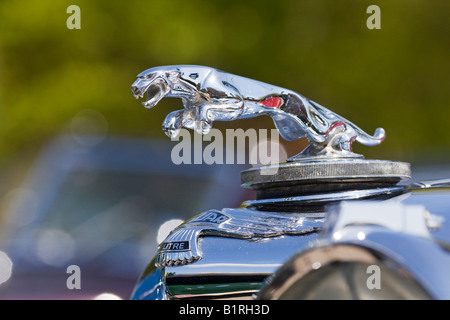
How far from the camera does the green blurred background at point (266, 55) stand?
7.52m

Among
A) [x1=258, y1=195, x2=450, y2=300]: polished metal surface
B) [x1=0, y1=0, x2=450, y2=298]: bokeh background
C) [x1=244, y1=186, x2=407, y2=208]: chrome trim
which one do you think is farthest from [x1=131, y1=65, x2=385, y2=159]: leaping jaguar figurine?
[x1=0, y1=0, x2=450, y2=298]: bokeh background

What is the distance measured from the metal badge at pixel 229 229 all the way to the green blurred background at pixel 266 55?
6048 millimetres

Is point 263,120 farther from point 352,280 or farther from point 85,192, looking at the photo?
point 352,280

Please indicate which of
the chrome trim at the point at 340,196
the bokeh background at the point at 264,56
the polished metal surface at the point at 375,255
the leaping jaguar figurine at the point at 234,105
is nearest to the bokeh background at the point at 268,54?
the bokeh background at the point at 264,56

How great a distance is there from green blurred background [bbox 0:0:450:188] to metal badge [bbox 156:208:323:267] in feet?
19.8

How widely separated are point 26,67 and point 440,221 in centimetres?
776

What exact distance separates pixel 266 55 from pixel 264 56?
25 millimetres

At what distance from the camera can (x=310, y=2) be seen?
25.7 ft

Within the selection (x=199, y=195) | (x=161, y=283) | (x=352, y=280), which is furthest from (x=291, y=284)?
(x=199, y=195)

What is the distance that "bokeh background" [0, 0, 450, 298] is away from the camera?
752 cm

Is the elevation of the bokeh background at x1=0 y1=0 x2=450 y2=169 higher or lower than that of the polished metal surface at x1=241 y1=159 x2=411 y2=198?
higher

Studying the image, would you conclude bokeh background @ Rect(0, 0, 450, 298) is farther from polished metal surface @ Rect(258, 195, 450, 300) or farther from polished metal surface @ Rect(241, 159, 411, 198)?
polished metal surface @ Rect(258, 195, 450, 300)

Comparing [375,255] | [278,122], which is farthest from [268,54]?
[375,255]
